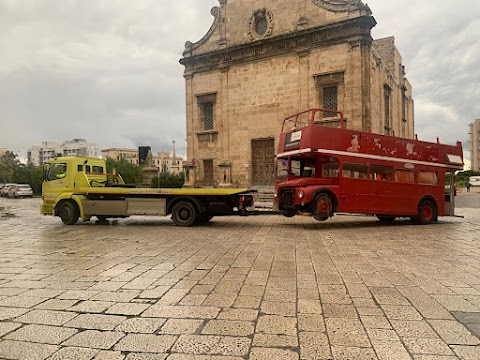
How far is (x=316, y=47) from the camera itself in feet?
66.2

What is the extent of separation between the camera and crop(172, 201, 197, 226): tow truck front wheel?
1166 centimetres

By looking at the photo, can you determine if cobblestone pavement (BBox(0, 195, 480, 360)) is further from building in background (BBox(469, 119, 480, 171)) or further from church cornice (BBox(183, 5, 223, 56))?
building in background (BBox(469, 119, 480, 171))

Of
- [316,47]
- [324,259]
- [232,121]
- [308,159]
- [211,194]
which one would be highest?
[316,47]

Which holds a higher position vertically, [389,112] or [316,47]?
[316,47]

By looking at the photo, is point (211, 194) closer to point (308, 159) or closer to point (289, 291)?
point (308, 159)

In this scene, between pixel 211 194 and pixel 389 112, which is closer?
pixel 211 194

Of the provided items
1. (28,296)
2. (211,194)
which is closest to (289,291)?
(28,296)

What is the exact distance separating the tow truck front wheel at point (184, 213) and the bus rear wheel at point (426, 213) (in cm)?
785

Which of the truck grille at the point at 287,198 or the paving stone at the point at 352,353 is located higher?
the truck grille at the point at 287,198

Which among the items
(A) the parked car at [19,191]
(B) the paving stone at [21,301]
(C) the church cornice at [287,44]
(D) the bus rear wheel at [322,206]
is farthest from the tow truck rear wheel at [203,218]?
(A) the parked car at [19,191]

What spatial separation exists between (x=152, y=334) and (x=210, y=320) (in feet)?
1.95

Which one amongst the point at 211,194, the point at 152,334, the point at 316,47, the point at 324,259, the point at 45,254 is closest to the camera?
the point at 152,334

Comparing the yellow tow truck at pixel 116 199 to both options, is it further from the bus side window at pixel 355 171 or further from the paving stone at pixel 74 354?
the paving stone at pixel 74 354

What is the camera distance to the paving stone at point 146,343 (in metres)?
2.88
